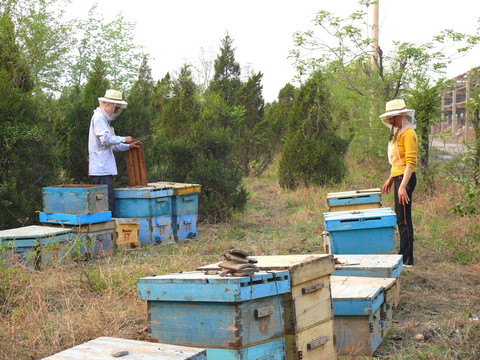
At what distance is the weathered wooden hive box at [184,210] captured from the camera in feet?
29.3

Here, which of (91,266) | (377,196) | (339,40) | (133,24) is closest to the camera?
(91,266)

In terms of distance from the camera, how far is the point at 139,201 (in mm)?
8445

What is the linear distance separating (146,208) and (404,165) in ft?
12.3

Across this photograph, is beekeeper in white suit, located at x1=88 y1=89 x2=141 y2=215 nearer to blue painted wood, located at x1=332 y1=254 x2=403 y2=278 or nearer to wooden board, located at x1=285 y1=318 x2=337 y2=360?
blue painted wood, located at x1=332 y1=254 x2=403 y2=278

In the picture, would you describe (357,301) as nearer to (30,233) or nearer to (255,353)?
(255,353)

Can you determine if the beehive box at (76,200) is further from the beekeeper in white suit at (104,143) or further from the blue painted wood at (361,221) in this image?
the blue painted wood at (361,221)

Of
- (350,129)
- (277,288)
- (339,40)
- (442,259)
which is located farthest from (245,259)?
(350,129)

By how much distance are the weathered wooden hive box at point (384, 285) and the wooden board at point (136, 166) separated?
4.44 metres

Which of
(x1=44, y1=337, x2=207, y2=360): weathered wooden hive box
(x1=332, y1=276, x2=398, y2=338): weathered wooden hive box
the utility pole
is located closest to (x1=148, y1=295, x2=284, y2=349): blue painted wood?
(x1=44, y1=337, x2=207, y2=360): weathered wooden hive box

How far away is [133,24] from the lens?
3150 centimetres

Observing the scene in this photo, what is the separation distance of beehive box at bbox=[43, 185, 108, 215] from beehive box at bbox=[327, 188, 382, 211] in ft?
10.3

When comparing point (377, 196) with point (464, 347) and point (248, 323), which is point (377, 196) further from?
point (248, 323)

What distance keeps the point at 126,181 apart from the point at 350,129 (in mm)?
8115

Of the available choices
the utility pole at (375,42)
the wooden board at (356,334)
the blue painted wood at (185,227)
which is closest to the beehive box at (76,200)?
the blue painted wood at (185,227)
